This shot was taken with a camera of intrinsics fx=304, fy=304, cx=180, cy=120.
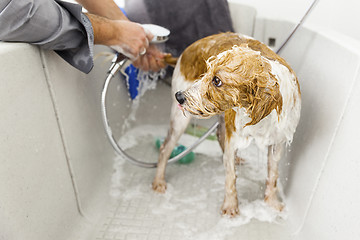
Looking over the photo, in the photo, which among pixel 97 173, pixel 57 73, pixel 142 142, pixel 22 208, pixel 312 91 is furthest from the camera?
pixel 142 142

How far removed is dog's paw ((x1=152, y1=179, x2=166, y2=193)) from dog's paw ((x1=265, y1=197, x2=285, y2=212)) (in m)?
0.54

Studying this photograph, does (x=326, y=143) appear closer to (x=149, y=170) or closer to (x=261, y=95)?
(x=261, y=95)

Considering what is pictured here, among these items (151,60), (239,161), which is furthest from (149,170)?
(151,60)

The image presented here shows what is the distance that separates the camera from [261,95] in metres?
0.90

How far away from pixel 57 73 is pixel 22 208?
0.50 meters

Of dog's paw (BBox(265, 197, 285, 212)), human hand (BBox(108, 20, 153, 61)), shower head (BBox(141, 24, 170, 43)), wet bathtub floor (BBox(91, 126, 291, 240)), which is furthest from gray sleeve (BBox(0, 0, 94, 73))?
dog's paw (BBox(265, 197, 285, 212))

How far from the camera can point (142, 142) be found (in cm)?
210

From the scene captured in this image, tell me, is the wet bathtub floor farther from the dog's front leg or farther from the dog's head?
the dog's head

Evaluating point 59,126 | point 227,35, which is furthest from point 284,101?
point 59,126

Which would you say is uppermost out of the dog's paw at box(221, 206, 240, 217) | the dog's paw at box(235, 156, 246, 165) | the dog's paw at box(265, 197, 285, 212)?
the dog's paw at box(265, 197, 285, 212)

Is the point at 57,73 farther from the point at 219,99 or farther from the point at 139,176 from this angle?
the point at 139,176

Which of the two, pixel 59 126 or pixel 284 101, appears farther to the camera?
pixel 59 126

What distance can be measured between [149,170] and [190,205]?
1.28 ft

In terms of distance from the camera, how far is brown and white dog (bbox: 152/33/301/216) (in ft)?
2.98
